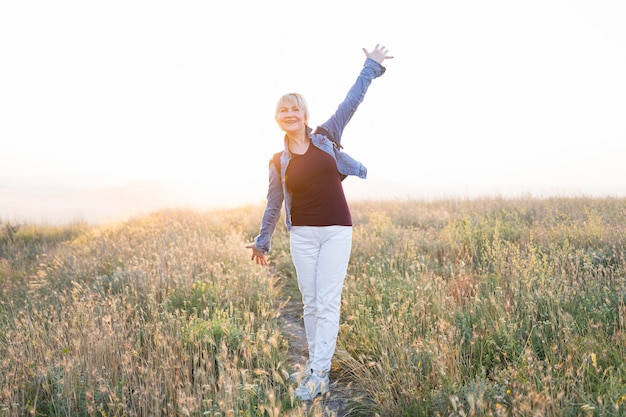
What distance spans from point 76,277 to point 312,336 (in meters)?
4.78

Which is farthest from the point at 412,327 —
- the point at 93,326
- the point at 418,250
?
the point at 418,250

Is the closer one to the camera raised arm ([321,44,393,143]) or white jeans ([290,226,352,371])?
white jeans ([290,226,352,371])

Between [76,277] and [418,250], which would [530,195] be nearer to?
[418,250]

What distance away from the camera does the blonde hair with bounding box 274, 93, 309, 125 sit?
3842mm

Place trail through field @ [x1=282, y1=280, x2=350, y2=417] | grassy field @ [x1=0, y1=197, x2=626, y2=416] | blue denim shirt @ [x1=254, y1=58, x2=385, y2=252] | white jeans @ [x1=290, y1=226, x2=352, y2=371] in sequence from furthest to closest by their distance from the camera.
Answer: blue denim shirt @ [x1=254, y1=58, x2=385, y2=252], white jeans @ [x1=290, y1=226, x2=352, y2=371], trail through field @ [x1=282, y1=280, x2=350, y2=417], grassy field @ [x1=0, y1=197, x2=626, y2=416]

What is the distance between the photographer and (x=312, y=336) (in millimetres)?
4152

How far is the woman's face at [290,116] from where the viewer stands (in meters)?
3.82

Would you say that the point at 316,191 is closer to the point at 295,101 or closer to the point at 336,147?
the point at 336,147

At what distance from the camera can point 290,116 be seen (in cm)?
382

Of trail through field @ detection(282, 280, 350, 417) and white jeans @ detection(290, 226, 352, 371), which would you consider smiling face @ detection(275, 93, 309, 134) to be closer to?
white jeans @ detection(290, 226, 352, 371)

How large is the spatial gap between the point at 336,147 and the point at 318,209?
0.62m

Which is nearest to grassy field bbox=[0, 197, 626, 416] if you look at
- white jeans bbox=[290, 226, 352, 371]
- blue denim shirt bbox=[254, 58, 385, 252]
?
white jeans bbox=[290, 226, 352, 371]

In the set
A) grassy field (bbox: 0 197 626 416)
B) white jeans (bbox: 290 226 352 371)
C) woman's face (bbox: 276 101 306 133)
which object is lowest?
grassy field (bbox: 0 197 626 416)

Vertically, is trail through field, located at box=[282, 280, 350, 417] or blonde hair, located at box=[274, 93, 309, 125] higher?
blonde hair, located at box=[274, 93, 309, 125]
